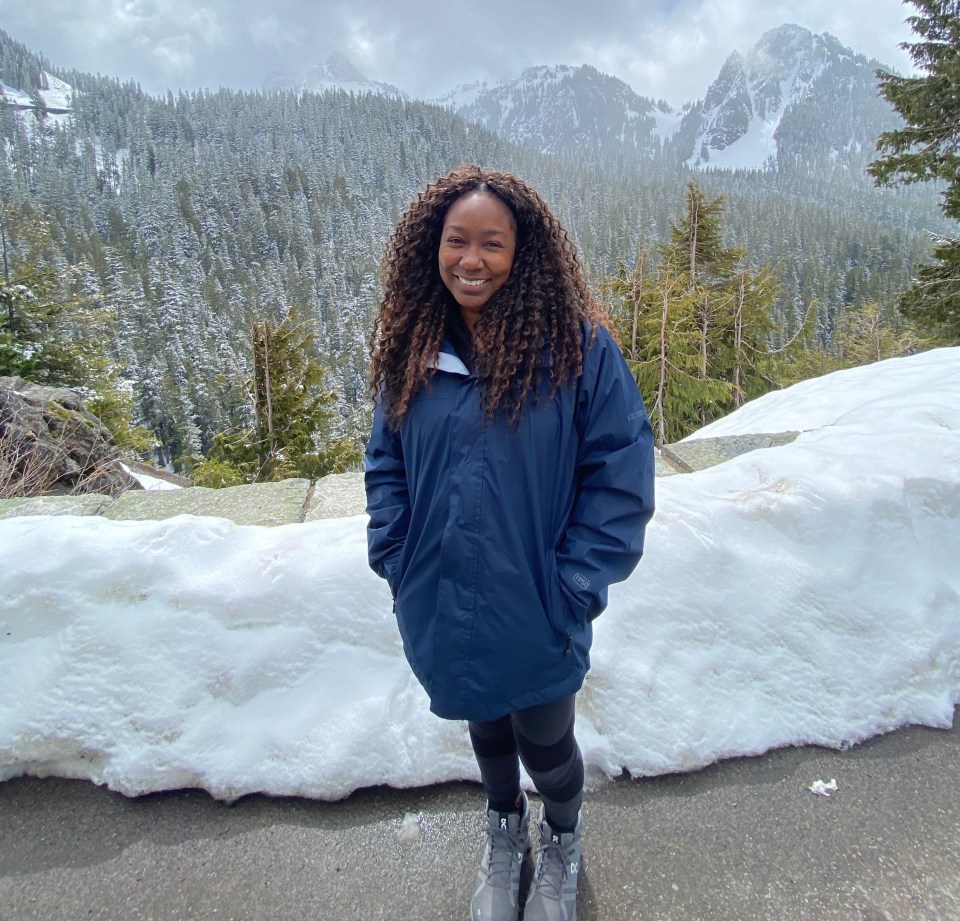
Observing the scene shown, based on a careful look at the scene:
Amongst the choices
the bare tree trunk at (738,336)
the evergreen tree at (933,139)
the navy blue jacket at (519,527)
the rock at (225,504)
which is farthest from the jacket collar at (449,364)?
the bare tree trunk at (738,336)

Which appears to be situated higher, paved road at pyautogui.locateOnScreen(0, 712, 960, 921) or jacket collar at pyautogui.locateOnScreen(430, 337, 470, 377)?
jacket collar at pyautogui.locateOnScreen(430, 337, 470, 377)

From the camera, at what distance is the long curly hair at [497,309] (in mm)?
1280

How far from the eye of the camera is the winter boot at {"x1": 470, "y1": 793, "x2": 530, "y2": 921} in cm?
145

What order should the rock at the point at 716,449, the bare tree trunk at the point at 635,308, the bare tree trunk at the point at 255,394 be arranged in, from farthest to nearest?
the bare tree trunk at the point at 255,394
the bare tree trunk at the point at 635,308
the rock at the point at 716,449

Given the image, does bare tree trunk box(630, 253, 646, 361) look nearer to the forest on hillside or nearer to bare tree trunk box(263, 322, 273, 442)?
bare tree trunk box(263, 322, 273, 442)

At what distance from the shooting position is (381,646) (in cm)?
205

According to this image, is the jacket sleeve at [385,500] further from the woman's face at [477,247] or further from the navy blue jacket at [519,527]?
the woman's face at [477,247]

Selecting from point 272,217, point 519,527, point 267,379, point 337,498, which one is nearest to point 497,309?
point 519,527

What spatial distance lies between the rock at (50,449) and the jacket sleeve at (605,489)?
442cm

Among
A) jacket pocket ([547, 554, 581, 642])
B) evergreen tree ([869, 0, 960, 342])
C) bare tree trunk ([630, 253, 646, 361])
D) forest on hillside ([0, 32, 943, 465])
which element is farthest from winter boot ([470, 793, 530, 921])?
forest on hillside ([0, 32, 943, 465])

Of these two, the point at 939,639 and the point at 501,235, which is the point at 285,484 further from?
the point at 939,639

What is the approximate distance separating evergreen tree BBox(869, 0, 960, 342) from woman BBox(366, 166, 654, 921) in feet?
30.2

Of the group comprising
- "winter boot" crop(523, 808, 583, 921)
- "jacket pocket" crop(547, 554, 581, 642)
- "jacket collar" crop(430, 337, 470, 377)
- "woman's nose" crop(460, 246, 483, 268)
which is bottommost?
"winter boot" crop(523, 808, 583, 921)

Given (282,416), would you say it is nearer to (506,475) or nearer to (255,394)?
(255,394)
